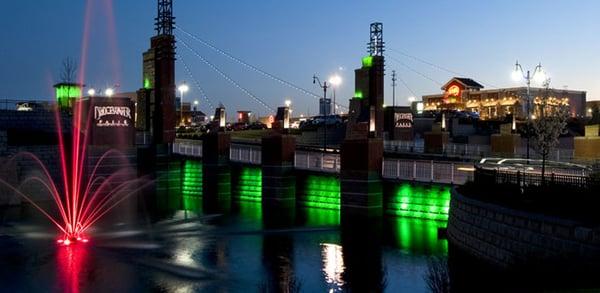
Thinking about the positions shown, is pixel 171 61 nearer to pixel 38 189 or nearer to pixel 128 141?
pixel 128 141

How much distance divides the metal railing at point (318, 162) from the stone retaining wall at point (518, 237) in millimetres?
13215

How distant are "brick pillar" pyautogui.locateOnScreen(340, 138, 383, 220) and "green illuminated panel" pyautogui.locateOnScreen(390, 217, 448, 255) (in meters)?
1.53

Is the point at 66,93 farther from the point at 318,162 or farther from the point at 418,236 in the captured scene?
the point at 418,236

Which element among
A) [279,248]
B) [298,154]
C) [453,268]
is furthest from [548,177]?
[298,154]

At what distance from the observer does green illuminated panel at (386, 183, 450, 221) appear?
3238cm

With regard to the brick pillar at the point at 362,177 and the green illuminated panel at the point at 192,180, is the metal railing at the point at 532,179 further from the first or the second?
the green illuminated panel at the point at 192,180

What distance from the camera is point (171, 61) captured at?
51.7 m

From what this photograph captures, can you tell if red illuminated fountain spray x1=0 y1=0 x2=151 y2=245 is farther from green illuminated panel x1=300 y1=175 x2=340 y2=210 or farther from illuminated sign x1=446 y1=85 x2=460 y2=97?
illuminated sign x1=446 y1=85 x2=460 y2=97

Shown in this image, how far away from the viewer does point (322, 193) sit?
125 feet

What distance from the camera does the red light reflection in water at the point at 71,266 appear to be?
20.9m

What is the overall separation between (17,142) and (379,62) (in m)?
29.9

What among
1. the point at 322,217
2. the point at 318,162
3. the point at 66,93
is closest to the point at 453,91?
the point at 66,93

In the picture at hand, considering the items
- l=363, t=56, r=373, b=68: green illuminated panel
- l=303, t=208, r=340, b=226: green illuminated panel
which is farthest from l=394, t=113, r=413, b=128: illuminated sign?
l=303, t=208, r=340, b=226: green illuminated panel

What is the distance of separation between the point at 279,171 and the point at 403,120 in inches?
936
